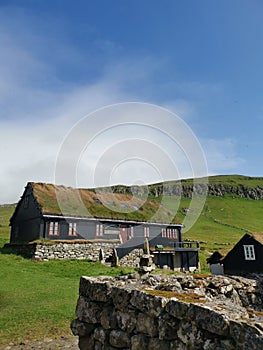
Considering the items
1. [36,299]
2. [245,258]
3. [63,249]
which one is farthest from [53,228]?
[245,258]

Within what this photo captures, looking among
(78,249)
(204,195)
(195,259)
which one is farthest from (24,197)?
(204,195)

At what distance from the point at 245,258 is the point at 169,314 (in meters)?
31.4

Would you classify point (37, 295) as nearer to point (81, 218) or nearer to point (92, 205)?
point (81, 218)

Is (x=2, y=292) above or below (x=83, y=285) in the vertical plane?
below

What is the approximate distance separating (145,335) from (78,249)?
28.7 metres

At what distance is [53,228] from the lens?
33250 mm

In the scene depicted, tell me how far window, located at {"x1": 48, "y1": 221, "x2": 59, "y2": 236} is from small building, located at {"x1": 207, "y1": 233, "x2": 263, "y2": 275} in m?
18.1

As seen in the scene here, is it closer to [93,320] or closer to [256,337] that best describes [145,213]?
[93,320]

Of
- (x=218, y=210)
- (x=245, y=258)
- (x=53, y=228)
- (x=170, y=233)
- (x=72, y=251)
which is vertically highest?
(x=218, y=210)

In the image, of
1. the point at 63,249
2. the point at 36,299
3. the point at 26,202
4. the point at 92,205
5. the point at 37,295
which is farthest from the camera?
the point at 92,205

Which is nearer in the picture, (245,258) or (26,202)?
(245,258)

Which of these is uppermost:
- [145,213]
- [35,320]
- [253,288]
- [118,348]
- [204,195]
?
[204,195]

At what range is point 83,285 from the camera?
22.0ft

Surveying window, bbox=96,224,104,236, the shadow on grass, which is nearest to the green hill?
window, bbox=96,224,104,236
